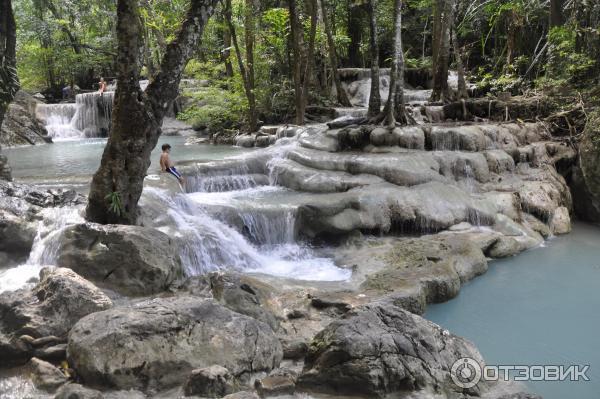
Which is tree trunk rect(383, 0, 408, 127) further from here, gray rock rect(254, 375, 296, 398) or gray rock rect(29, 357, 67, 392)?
gray rock rect(29, 357, 67, 392)

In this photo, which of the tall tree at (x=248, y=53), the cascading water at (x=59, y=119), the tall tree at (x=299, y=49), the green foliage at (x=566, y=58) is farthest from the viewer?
the cascading water at (x=59, y=119)

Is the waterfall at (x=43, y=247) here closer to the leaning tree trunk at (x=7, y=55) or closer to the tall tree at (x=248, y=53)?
the leaning tree trunk at (x=7, y=55)

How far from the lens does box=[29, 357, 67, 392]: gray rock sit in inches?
147

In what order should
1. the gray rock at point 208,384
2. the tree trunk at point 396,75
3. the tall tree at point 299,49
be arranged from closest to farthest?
the gray rock at point 208,384 → the tree trunk at point 396,75 → the tall tree at point 299,49

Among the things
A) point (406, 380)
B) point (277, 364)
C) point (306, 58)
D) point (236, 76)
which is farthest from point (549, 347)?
point (236, 76)

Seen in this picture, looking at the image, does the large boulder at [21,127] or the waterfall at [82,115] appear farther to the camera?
the waterfall at [82,115]

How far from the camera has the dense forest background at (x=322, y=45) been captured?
42.8ft

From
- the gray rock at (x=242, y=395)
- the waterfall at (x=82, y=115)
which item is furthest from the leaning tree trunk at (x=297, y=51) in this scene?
the gray rock at (x=242, y=395)

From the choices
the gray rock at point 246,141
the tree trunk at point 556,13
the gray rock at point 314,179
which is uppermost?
the tree trunk at point 556,13

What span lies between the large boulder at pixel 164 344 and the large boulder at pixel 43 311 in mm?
560

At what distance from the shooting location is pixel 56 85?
28.2m

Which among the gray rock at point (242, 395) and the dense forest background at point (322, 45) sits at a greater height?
the dense forest background at point (322, 45)

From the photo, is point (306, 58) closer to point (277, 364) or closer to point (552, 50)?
point (552, 50)

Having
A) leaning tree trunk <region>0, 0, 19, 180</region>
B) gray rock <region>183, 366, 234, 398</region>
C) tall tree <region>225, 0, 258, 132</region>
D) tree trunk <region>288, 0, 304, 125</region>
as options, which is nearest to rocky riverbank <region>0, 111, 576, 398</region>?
gray rock <region>183, 366, 234, 398</region>
